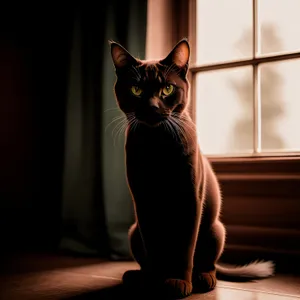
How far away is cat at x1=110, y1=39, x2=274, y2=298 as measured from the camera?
943 mm

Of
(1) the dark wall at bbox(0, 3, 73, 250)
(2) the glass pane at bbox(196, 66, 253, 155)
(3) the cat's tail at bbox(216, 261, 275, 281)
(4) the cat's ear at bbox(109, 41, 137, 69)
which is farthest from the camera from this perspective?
(1) the dark wall at bbox(0, 3, 73, 250)

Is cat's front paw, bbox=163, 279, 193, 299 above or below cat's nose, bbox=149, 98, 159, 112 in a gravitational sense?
below

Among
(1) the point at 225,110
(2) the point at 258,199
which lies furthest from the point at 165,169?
(1) the point at 225,110

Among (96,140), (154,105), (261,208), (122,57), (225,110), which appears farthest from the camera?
(225,110)

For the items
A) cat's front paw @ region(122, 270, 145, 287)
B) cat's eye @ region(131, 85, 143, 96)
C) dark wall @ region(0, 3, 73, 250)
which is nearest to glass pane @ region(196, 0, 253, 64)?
dark wall @ region(0, 3, 73, 250)

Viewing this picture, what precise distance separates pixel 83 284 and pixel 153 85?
625 mm

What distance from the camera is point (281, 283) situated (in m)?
1.09

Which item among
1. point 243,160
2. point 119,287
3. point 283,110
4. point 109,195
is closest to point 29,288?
point 119,287

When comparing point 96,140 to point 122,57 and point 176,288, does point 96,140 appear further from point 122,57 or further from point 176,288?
point 176,288

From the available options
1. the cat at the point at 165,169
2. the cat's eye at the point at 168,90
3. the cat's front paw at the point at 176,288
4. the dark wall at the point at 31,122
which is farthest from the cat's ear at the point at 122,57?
the dark wall at the point at 31,122

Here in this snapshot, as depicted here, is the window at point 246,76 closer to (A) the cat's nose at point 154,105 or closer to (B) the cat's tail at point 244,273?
(B) the cat's tail at point 244,273

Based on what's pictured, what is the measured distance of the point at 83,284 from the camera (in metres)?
1.08

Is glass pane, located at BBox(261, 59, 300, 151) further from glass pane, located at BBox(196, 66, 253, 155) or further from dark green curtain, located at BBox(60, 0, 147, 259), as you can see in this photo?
dark green curtain, located at BBox(60, 0, 147, 259)

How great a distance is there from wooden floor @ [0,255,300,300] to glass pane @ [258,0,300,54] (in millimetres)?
910
